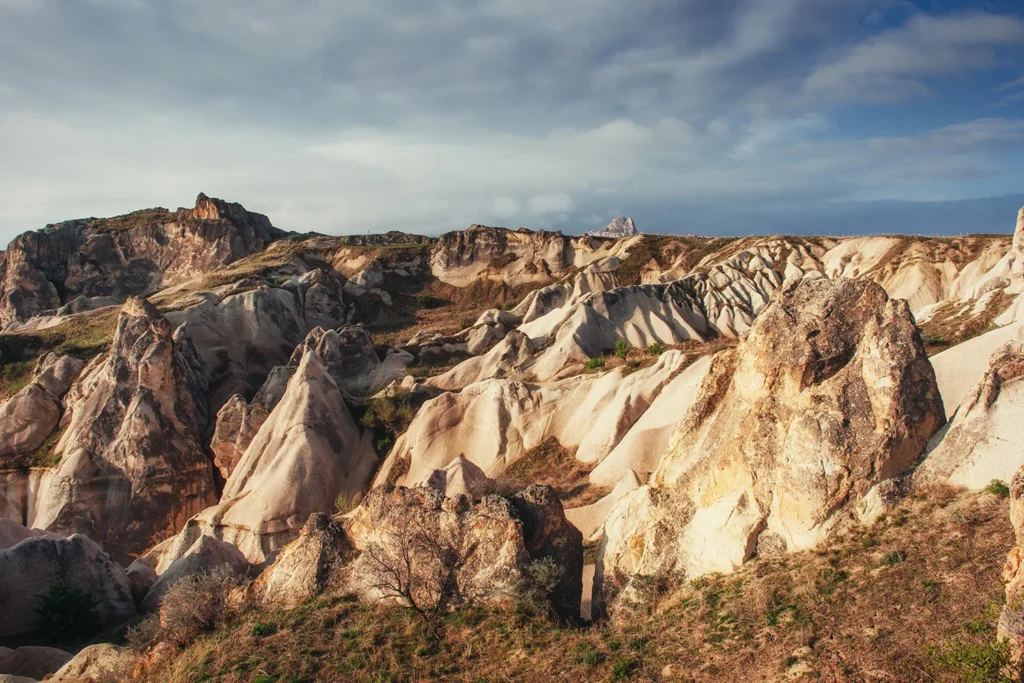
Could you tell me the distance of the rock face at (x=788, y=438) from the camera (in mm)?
12258

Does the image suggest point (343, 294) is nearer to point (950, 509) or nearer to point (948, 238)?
point (948, 238)

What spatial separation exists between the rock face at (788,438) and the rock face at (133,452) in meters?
23.7

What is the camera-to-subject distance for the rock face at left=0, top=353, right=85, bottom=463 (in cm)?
3634

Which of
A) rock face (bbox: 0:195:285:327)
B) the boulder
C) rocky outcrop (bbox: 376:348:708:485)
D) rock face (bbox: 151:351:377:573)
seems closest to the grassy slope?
the boulder

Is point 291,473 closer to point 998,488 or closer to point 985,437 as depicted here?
point 985,437

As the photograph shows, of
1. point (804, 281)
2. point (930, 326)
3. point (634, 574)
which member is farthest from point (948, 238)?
point (634, 574)

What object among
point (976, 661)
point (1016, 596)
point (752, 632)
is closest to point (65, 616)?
point (752, 632)

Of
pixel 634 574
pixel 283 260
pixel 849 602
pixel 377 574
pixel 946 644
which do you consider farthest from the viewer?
pixel 283 260

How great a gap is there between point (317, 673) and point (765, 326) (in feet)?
33.2

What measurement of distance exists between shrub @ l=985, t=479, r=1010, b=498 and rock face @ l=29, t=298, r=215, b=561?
3005cm

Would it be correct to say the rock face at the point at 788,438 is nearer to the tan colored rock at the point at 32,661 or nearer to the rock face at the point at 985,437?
the rock face at the point at 985,437

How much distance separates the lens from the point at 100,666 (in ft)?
46.1

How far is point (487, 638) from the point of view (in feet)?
42.2

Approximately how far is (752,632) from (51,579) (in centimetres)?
1747
